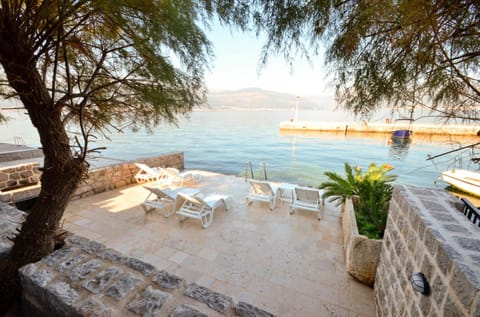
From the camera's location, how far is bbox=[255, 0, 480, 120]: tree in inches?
50.2

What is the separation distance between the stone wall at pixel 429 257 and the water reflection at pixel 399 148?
1669 centimetres

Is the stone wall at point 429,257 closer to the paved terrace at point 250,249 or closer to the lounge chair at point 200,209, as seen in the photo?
the paved terrace at point 250,249

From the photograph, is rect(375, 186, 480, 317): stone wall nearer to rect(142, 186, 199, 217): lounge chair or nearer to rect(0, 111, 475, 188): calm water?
rect(142, 186, 199, 217): lounge chair

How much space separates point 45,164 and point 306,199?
4.46 meters

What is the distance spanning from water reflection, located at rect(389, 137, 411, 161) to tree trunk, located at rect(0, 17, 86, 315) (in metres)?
19.1

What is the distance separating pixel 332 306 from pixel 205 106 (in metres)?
2.65

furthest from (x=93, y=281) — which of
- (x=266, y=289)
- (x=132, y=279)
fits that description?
(x=266, y=289)

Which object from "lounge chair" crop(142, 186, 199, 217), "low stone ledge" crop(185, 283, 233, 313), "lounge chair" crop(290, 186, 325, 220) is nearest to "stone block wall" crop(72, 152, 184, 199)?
"lounge chair" crop(142, 186, 199, 217)

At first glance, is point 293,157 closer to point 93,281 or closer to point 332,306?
point 332,306

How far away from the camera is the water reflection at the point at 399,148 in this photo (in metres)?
16.1

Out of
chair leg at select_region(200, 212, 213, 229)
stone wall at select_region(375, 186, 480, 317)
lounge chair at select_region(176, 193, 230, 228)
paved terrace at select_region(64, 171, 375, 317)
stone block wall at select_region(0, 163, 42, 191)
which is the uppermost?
stone wall at select_region(375, 186, 480, 317)

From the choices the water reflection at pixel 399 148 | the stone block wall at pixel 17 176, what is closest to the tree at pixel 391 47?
the stone block wall at pixel 17 176

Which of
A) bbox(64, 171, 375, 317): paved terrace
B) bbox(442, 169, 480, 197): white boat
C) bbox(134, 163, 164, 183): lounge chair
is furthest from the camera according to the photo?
bbox(442, 169, 480, 197): white boat

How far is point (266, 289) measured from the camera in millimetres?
2568
